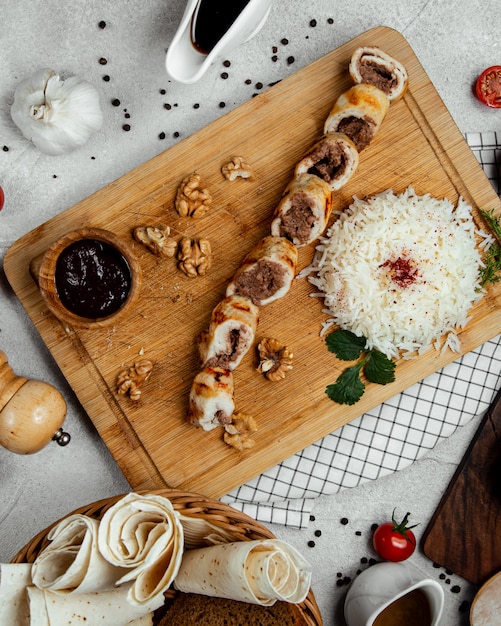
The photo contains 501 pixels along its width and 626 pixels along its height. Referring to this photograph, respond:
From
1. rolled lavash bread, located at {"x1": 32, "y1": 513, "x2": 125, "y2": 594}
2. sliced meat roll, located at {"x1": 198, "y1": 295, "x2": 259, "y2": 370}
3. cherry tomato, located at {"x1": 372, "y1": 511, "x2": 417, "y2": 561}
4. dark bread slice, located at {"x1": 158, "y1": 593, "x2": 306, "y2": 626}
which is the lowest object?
cherry tomato, located at {"x1": 372, "y1": 511, "x2": 417, "y2": 561}

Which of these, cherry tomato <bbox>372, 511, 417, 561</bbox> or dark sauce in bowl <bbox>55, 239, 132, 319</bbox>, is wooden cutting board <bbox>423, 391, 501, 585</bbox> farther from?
dark sauce in bowl <bbox>55, 239, 132, 319</bbox>

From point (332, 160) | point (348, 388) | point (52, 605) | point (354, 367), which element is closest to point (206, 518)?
point (52, 605)

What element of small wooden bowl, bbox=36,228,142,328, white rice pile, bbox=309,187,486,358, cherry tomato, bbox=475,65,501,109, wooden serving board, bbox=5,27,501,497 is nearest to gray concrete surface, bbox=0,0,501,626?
wooden serving board, bbox=5,27,501,497

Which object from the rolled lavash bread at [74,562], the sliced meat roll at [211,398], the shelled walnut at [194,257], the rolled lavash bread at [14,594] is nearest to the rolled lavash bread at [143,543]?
the rolled lavash bread at [74,562]

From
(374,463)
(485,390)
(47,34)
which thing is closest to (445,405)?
(485,390)

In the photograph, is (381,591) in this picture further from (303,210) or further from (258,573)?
(303,210)
